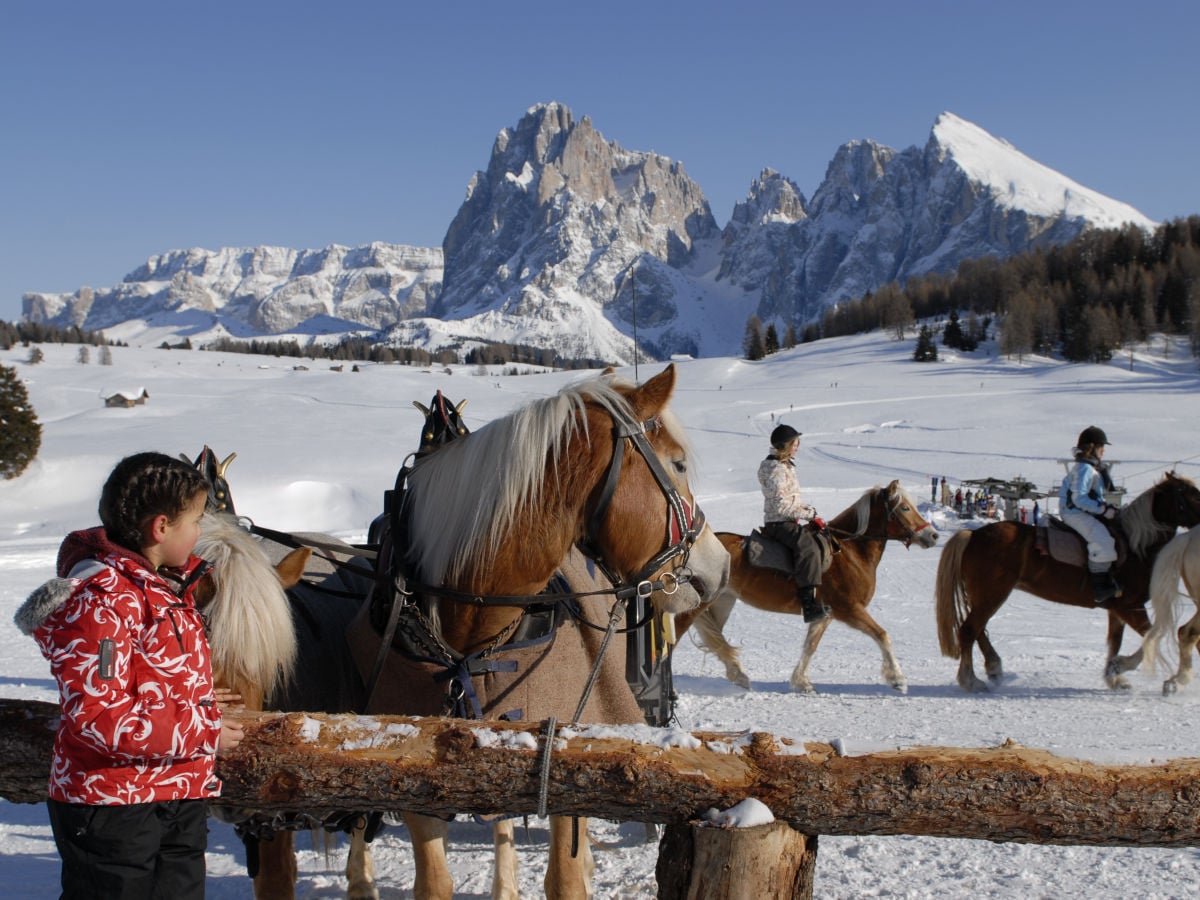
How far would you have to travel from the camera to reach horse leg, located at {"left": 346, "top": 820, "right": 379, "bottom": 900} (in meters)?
3.55

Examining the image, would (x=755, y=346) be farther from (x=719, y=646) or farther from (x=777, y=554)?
(x=719, y=646)

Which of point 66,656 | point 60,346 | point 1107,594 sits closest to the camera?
point 66,656

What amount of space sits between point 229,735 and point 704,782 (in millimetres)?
1259

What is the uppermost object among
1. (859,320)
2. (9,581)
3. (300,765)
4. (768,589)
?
(859,320)

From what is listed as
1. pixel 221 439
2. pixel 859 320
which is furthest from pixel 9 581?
pixel 859 320

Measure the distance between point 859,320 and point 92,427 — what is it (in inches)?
3421

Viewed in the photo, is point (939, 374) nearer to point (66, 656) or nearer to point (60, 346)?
point (66, 656)

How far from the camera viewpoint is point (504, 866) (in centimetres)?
338

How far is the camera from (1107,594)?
7738 mm

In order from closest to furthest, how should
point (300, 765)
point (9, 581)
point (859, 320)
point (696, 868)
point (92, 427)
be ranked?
point (696, 868), point (300, 765), point (9, 581), point (92, 427), point (859, 320)

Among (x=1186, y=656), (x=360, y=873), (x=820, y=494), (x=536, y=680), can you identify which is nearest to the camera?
(x=536, y=680)

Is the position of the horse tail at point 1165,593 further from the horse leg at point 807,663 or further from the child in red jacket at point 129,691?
the child in red jacket at point 129,691

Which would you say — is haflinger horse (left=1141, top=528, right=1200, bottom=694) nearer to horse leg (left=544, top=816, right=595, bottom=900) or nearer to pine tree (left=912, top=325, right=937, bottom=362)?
horse leg (left=544, top=816, right=595, bottom=900)

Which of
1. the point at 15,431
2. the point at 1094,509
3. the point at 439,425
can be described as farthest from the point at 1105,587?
the point at 15,431
